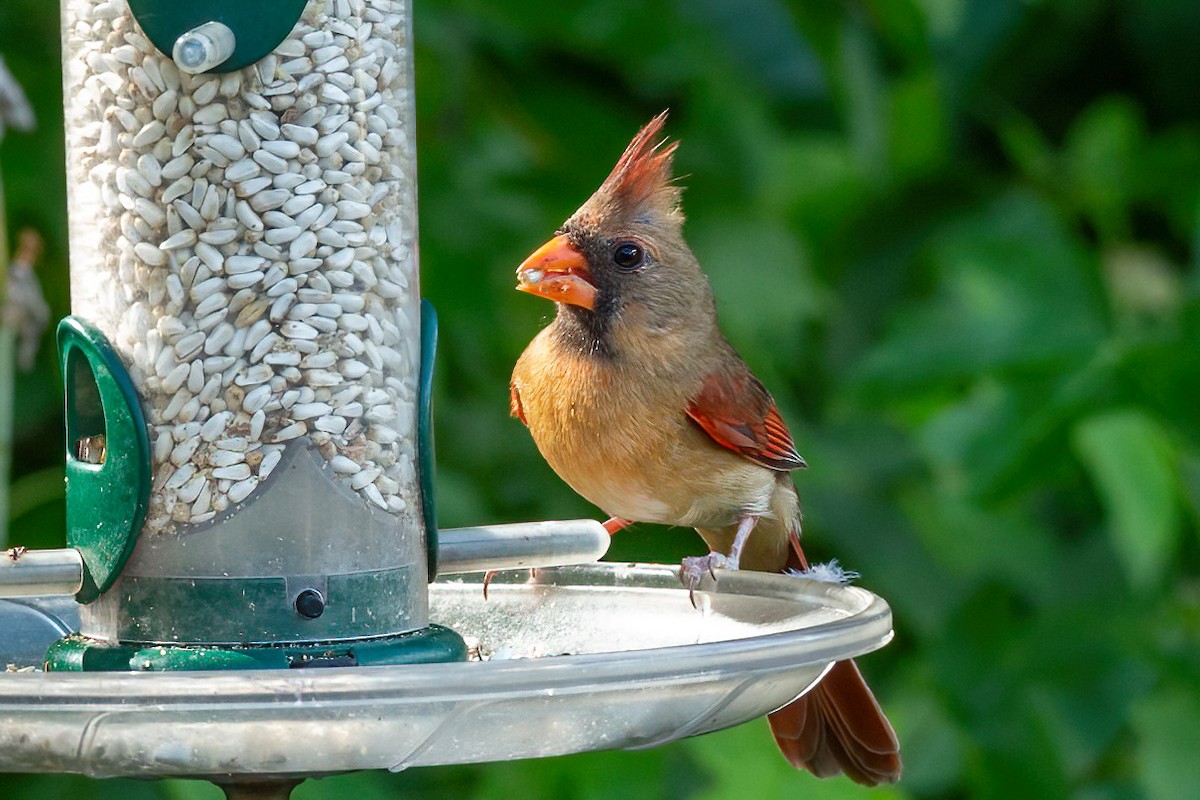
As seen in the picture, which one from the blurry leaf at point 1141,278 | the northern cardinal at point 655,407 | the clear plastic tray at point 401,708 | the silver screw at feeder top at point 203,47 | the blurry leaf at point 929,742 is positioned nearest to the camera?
the clear plastic tray at point 401,708

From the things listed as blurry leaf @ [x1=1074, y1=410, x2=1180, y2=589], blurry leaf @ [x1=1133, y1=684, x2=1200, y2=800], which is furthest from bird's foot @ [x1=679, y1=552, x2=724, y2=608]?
blurry leaf @ [x1=1133, y1=684, x2=1200, y2=800]

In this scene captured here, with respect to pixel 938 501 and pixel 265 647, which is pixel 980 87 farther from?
pixel 265 647

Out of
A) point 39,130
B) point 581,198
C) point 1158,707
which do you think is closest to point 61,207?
point 39,130

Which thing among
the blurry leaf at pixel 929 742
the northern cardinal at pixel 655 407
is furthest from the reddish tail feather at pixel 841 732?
the blurry leaf at pixel 929 742

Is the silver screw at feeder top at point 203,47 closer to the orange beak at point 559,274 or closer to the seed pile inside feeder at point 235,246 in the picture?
the seed pile inside feeder at point 235,246

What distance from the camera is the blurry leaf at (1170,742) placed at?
4.02 metres

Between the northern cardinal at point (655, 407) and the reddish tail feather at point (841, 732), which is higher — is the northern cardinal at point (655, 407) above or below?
above

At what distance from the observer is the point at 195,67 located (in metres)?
2.07

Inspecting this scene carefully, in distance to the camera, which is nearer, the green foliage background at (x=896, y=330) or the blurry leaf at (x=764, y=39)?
the green foliage background at (x=896, y=330)

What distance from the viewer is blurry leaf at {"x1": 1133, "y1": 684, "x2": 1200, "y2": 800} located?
402cm

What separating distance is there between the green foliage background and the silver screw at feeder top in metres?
1.54

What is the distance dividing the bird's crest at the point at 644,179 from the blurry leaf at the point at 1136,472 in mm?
1367

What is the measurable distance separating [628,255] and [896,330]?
4.84ft

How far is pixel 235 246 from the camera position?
2176 mm
